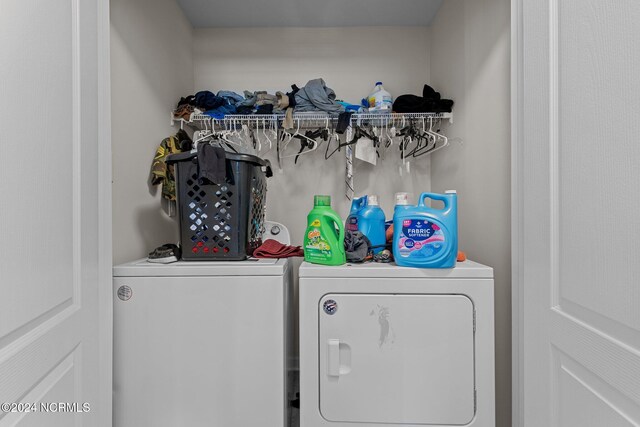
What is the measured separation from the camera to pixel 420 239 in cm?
125

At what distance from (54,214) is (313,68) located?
2.06 m

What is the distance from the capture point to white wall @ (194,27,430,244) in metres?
2.43

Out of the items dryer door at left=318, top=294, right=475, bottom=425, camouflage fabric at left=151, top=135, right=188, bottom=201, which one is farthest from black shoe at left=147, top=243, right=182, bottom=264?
dryer door at left=318, top=294, right=475, bottom=425

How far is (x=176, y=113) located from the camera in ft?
6.86

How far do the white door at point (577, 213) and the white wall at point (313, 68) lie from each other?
1.35m

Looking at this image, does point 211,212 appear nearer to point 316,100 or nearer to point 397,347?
point 397,347

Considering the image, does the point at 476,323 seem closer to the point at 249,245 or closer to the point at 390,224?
the point at 390,224

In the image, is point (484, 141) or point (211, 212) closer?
point (211, 212)

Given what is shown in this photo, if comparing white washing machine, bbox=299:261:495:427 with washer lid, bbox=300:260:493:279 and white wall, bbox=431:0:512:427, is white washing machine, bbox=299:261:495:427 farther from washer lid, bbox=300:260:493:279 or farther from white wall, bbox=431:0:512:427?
white wall, bbox=431:0:512:427

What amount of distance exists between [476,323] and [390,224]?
63 cm

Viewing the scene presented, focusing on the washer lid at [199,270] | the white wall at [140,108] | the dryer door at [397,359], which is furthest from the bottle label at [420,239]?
the white wall at [140,108]

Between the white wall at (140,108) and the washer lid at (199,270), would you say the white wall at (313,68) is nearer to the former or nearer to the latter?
the white wall at (140,108)

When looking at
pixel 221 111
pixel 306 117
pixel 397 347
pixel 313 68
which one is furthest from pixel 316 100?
pixel 397 347

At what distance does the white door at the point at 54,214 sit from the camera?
0.70m
